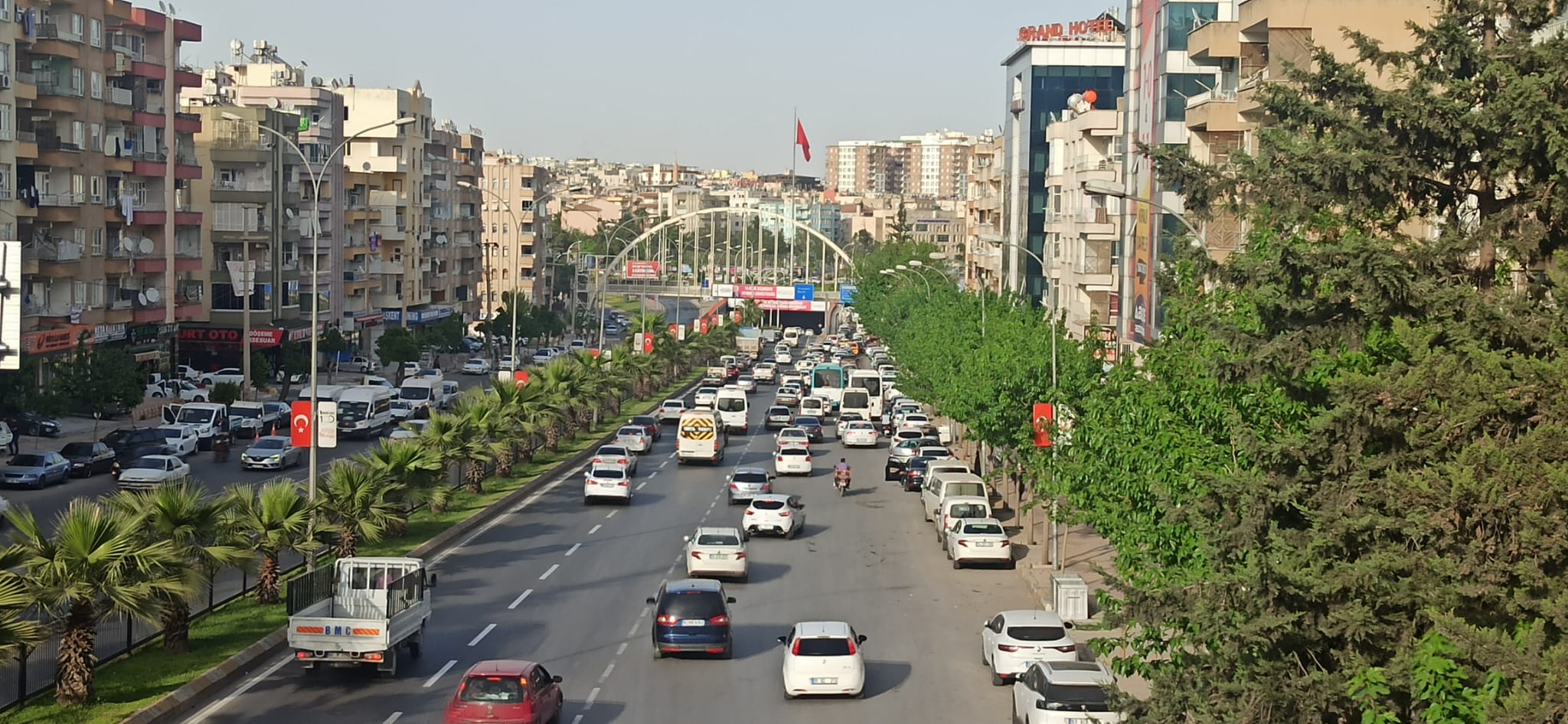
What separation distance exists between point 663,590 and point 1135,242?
36.4 metres

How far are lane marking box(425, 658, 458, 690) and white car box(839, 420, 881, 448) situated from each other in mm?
42895

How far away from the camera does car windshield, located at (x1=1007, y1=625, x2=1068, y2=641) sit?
2711 centimetres

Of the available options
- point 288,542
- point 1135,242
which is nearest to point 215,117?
point 1135,242

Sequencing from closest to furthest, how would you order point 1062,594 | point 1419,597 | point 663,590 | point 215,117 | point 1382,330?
point 1419,597 < point 1382,330 < point 663,590 < point 1062,594 < point 215,117

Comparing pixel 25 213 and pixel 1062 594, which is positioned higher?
pixel 25 213

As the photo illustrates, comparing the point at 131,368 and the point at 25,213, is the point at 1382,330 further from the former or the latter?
the point at 25,213

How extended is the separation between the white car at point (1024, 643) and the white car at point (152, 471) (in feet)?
92.6

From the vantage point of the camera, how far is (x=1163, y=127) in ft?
184

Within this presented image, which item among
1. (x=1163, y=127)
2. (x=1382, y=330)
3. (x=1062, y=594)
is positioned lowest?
(x=1062, y=594)

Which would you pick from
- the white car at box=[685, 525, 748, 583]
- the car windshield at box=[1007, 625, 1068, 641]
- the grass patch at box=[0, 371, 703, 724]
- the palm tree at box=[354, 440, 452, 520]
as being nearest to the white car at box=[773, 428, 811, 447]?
the grass patch at box=[0, 371, 703, 724]

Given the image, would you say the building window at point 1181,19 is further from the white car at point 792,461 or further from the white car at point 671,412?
the white car at point 671,412

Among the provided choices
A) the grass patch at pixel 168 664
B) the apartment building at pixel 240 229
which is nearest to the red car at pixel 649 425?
the apartment building at pixel 240 229

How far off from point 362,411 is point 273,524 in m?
36.4

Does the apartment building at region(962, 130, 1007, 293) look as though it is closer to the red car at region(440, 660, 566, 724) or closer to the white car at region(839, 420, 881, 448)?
the white car at region(839, 420, 881, 448)
